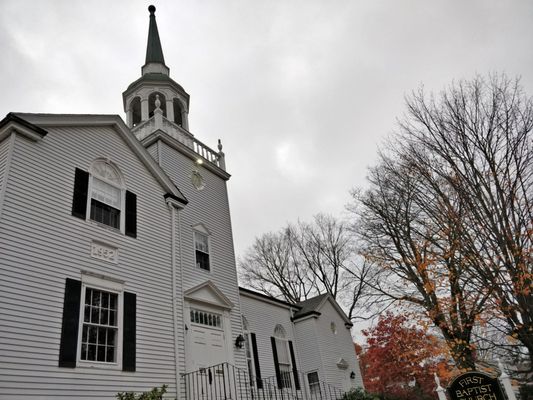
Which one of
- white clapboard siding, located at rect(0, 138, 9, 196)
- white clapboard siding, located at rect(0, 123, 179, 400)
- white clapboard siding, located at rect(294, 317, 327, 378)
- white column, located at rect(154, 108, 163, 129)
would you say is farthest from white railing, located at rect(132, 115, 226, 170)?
white clapboard siding, located at rect(294, 317, 327, 378)

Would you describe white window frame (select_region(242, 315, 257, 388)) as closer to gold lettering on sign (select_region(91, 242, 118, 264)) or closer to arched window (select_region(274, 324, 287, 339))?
arched window (select_region(274, 324, 287, 339))

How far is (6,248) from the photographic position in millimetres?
7121

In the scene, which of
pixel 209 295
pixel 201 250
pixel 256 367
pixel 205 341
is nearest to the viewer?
pixel 205 341

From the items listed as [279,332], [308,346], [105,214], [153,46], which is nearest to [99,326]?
[105,214]

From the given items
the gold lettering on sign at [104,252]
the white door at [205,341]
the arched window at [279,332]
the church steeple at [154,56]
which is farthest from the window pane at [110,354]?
the church steeple at [154,56]

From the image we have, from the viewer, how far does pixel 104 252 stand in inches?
352

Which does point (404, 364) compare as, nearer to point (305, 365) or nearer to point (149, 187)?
point (305, 365)

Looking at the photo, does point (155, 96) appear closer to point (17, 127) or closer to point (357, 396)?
point (17, 127)

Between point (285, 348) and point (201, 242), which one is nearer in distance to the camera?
point (201, 242)

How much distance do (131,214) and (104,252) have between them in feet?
4.83

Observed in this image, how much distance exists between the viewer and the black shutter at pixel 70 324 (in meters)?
7.14

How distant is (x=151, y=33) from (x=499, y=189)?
53.9 feet

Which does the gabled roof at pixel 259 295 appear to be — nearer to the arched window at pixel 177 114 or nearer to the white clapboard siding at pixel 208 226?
the white clapboard siding at pixel 208 226

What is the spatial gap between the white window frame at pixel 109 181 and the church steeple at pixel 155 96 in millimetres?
4590
